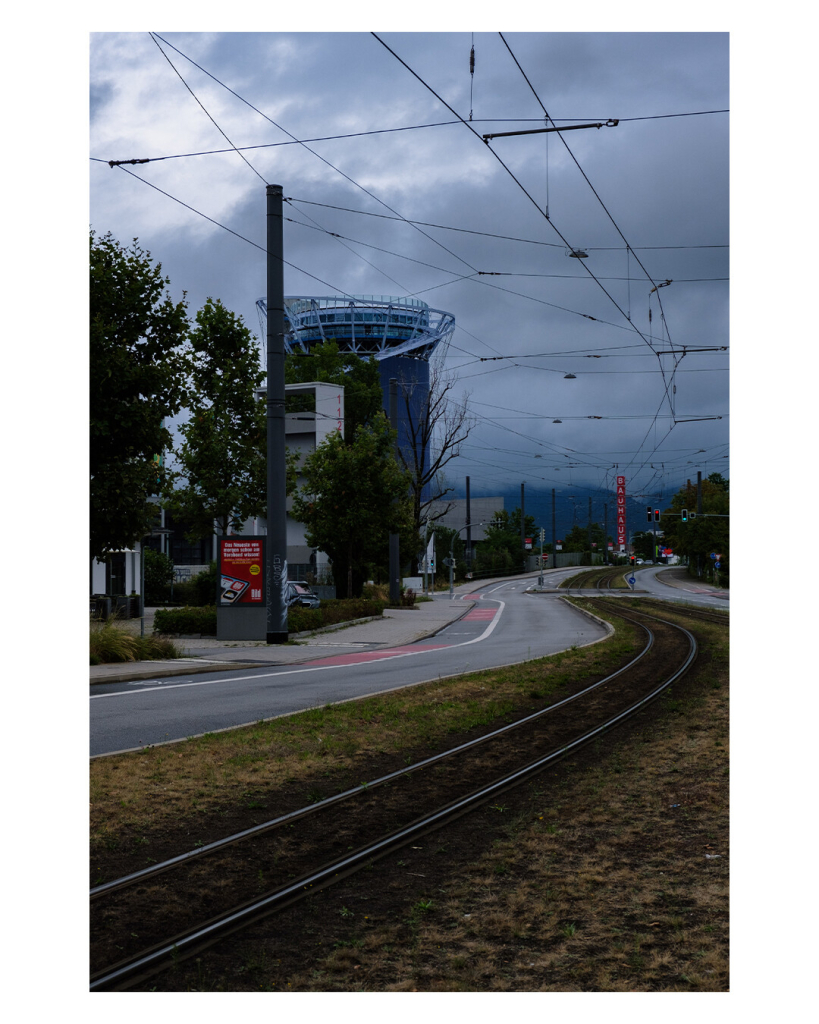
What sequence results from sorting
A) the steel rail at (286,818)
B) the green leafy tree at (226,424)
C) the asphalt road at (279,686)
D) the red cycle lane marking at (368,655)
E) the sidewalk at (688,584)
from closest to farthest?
the steel rail at (286,818), the asphalt road at (279,686), the red cycle lane marking at (368,655), the green leafy tree at (226,424), the sidewalk at (688,584)

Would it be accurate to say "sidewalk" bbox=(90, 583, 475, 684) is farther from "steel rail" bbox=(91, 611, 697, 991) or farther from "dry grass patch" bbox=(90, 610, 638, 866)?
"steel rail" bbox=(91, 611, 697, 991)

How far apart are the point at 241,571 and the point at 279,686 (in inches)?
389

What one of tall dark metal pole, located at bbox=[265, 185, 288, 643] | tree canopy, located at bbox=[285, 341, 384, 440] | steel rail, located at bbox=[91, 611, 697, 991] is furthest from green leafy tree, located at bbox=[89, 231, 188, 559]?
tree canopy, located at bbox=[285, 341, 384, 440]

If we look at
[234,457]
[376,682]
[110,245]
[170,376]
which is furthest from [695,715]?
[234,457]

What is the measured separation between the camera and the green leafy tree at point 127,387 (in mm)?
18047

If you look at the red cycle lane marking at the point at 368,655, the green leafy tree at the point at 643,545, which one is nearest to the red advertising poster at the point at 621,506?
the green leafy tree at the point at 643,545

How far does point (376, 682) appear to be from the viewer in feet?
53.9

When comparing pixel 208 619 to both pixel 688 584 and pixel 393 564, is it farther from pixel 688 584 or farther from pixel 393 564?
pixel 688 584

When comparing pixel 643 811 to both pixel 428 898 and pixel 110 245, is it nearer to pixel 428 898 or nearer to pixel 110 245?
pixel 428 898

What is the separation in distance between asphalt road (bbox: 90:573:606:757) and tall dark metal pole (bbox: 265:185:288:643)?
3.20 m

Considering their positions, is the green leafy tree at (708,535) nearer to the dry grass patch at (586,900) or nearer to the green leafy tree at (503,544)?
the green leafy tree at (503,544)

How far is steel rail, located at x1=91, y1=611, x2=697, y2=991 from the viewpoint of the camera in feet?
15.3

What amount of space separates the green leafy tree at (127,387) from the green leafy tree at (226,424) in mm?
15694

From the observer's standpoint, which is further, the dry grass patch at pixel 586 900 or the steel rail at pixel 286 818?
the steel rail at pixel 286 818
